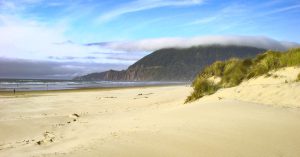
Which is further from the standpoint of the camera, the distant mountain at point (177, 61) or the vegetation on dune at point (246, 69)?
the distant mountain at point (177, 61)

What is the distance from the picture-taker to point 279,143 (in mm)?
5238

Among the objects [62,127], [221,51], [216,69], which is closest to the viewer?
[62,127]

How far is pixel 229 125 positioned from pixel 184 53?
14876 centimetres

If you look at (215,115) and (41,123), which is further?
(41,123)

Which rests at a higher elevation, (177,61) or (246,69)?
(177,61)

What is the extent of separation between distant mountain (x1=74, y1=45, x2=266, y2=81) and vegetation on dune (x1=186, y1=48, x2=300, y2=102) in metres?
112

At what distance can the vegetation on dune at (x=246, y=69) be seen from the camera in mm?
13266

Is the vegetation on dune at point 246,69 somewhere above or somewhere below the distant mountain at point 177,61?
below

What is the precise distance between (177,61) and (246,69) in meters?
133

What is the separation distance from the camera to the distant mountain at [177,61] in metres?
136

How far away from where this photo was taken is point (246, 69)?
48.3ft

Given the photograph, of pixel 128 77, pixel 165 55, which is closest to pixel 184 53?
pixel 165 55

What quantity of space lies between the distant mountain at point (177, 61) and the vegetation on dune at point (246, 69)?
112 m

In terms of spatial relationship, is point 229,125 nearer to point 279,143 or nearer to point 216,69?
point 279,143
